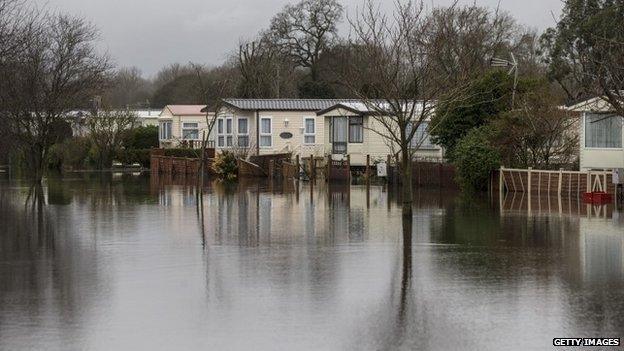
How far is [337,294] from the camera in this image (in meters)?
13.1

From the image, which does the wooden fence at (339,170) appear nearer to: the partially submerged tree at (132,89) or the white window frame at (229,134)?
the white window frame at (229,134)

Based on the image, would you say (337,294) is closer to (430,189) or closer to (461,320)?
(461,320)

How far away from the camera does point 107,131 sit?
7162cm

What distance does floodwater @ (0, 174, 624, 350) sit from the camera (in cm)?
1062

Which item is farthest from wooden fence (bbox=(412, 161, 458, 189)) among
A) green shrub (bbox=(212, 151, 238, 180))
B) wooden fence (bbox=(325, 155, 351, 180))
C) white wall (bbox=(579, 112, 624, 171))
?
green shrub (bbox=(212, 151, 238, 180))

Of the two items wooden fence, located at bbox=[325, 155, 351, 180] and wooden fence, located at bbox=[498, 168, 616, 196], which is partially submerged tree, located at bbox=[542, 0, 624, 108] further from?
wooden fence, located at bbox=[325, 155, 351, 180]

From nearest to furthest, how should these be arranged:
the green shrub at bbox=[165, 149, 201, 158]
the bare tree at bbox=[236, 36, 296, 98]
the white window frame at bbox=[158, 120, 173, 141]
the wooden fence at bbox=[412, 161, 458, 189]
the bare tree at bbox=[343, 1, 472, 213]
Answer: the bare tree at bbox=[343, 1, 472, 213]
the wooden fence at bbox=[412, 161, 458, 189]
the green shrub at bbox=[165, 149, 201, 158]
the white window frame at bbox=[158, 120, 173, 141]
the bare tree at bbox=[236, 36, 296, 98]

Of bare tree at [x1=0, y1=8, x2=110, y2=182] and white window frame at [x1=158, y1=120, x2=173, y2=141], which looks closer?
bare tree at [x1=0, y1=8, x2=110, y2=182]

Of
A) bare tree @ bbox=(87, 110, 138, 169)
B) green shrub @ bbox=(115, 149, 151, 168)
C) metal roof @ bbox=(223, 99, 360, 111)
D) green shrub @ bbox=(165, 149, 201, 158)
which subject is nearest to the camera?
metal roof @ bbox=(223, 99, 360, 111)

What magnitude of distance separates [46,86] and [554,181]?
86.2 ft

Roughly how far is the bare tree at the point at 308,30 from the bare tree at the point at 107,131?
51.5 ft

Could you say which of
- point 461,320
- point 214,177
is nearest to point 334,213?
point 461,320

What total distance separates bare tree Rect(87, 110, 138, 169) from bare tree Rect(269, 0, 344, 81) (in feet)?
51.5

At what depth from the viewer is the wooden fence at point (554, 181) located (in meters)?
33.0
